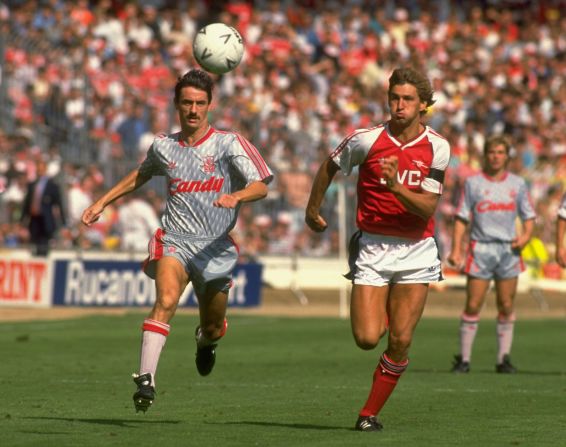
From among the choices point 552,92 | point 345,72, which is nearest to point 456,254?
point 345,72

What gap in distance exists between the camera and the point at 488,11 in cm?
4272

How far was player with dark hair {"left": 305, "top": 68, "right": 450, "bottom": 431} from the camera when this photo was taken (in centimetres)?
1005

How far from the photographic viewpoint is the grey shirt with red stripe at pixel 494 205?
52.1 ft

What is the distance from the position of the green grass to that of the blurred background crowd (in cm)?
674

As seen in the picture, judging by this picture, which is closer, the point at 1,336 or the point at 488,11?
the point at 1,336

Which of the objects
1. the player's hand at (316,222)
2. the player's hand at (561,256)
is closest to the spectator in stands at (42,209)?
the player's hand at (561,256)

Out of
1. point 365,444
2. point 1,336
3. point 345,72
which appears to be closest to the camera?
point 365,444

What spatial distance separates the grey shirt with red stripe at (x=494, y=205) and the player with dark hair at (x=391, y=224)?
18.7 ft

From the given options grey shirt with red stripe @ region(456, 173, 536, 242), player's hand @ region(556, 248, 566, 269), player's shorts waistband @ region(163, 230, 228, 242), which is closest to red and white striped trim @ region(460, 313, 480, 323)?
grey shirt with red stripe @ region(456, 173, 536, 242)

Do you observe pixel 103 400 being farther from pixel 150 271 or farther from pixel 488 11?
pixel 488 11

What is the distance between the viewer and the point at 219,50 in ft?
40.7

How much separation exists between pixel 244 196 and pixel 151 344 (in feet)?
3.86

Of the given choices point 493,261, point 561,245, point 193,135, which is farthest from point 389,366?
point 493,261

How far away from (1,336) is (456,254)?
6.90 meters
